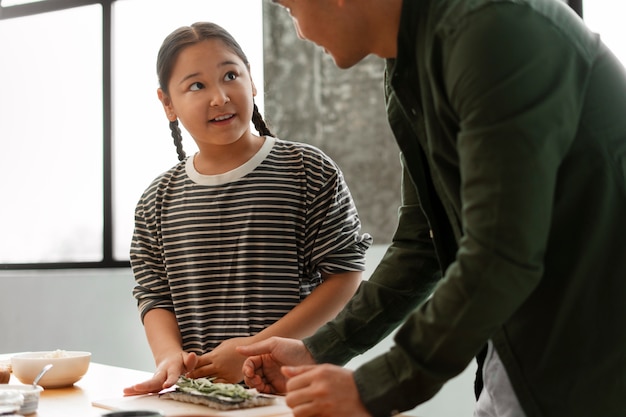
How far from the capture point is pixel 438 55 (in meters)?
0.94

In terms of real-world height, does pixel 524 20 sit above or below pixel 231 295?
above

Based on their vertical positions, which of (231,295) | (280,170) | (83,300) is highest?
(280,170)

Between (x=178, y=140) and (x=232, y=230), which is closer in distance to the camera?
(x=232, y=230)

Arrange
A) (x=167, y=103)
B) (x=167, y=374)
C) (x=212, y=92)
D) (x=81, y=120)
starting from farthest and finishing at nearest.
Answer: (x=81, y=120)
(x=167, y=103)
(x=212, y=92)
(x=167, y=374)

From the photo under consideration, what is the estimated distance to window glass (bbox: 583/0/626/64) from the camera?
2986 mm

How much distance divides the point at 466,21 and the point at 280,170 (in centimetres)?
106

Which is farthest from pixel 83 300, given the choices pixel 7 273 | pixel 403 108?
pixel 403 108

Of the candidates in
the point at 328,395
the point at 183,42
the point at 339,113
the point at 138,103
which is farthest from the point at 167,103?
the point at 138,103

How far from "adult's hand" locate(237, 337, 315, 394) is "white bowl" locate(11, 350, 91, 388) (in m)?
0.47

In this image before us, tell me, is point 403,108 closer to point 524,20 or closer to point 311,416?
point 524,20

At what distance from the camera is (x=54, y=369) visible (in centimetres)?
160

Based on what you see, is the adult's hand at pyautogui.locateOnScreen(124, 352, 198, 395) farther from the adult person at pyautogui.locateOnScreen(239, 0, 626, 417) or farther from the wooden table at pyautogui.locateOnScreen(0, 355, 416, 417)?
the adult person at pyautogui.locateOnScreen(239, 0, 626, 417)

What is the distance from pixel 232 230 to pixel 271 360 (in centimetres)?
59

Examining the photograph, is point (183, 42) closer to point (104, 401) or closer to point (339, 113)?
point (104, 401)
